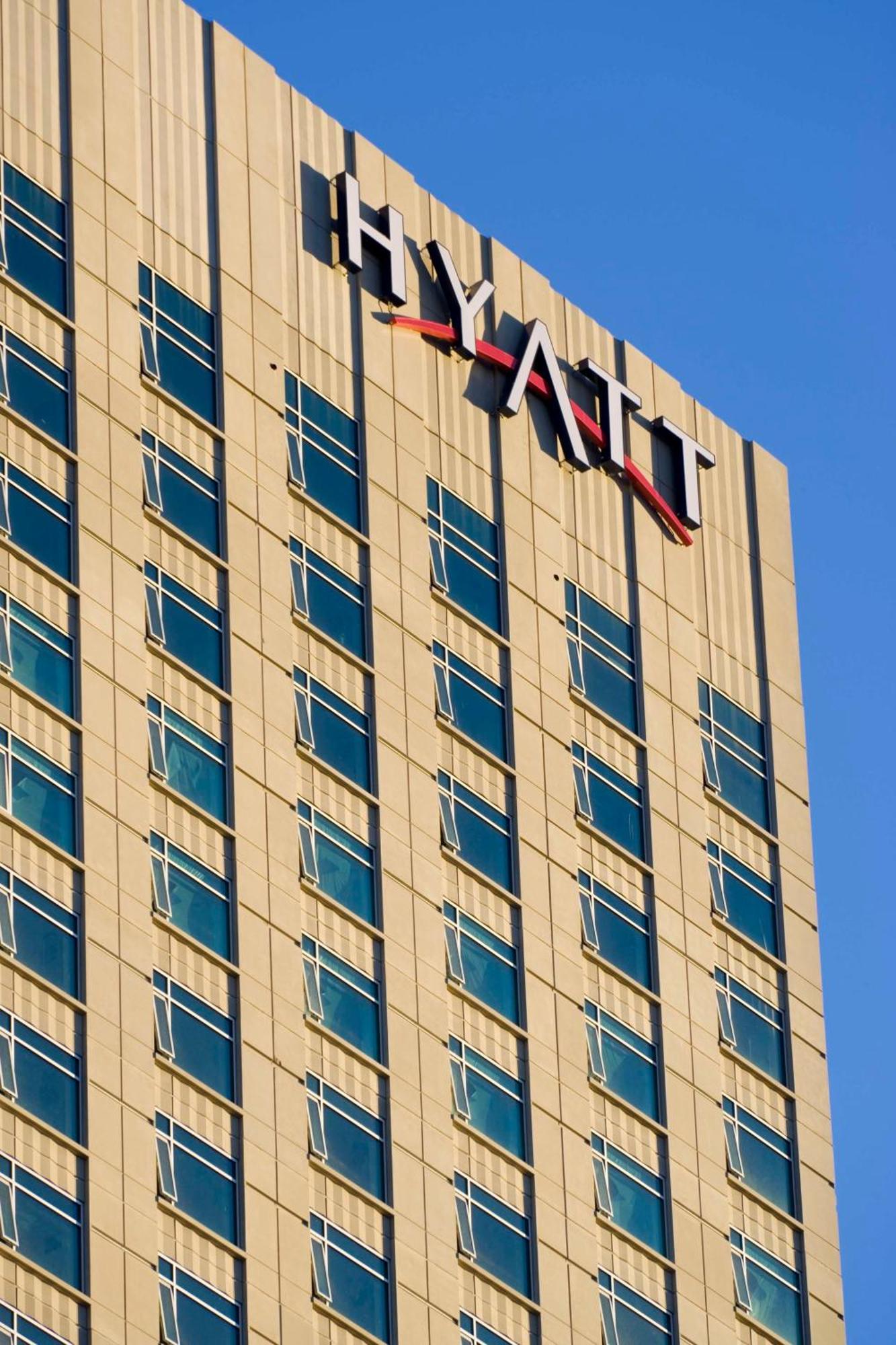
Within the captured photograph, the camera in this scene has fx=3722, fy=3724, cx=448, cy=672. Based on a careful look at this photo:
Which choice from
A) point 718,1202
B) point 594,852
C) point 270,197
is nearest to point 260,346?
point 270,197

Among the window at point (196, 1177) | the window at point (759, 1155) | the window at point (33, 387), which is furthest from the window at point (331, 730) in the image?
the window at point (759, 1155)

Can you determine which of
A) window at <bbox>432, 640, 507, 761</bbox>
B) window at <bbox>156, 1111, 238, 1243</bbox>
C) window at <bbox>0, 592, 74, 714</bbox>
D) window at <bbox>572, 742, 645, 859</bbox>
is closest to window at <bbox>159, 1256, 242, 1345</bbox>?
window at <bbox>156, 1111, 238, 1243</bbox>

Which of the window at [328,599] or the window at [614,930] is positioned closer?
the window at [328,599]

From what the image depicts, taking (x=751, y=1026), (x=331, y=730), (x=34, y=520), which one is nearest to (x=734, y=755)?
(x=751, y=1026)

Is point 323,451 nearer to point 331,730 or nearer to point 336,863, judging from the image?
point 331,730

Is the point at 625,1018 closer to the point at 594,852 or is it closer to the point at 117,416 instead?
the point at 594,852

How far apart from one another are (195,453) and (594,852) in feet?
52.4

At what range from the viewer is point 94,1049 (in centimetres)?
8144

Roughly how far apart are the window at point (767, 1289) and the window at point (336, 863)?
15240 mm

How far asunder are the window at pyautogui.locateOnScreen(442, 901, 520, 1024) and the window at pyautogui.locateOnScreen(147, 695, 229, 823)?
787cm

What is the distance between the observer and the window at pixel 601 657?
3962 inches

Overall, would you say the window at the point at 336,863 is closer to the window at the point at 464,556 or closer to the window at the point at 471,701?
the window at the point at 471,701

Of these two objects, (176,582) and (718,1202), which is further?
(718,1202)

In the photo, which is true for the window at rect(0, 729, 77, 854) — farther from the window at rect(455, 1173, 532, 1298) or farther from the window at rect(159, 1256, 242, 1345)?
the window at rect(455, 1173, 532, 1298)
